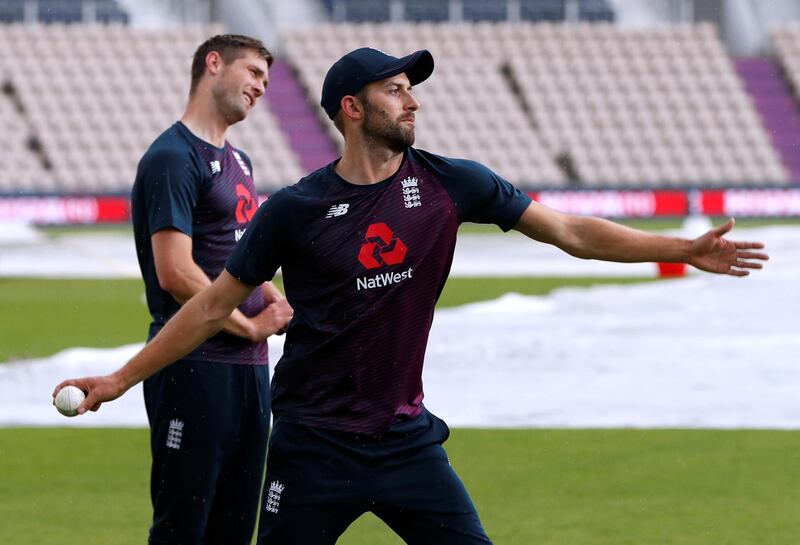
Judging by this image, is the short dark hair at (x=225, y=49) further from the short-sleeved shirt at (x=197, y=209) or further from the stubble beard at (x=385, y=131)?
the stubble beard at (x=385, y=131)

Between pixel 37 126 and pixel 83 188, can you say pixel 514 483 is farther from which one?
pixel 37 126

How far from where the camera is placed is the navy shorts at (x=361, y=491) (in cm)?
482

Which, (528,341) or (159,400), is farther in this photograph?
(528,341)

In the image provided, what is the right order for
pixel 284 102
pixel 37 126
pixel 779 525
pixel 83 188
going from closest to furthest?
pixel 779 525 → pixel 83 188 → pixel 37 126 → pixel 284 102

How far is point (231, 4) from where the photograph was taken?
137ft

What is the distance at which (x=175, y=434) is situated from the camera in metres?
5.90

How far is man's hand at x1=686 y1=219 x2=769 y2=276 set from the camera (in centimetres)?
518

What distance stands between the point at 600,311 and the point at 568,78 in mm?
27600

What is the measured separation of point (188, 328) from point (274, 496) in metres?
0.64

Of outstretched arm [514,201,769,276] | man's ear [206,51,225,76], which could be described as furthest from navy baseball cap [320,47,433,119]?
→ man's ear [206,51,225,76]

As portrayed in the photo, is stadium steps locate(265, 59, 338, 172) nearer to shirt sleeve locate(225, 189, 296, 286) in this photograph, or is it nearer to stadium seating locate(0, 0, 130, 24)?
stadium seating locate(0, 0, 130, 24)

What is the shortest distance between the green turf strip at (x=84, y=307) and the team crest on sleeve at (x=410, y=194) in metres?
10.7

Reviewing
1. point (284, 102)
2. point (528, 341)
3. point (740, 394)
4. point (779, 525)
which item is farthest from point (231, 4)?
point (779, 525)

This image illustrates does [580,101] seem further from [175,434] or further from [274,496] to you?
[274,496]
